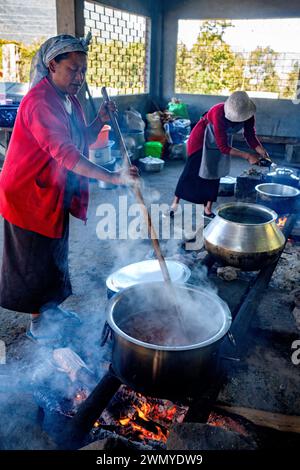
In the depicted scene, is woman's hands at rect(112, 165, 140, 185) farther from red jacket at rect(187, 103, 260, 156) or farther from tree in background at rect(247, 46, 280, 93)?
tree in background at rect(247, 46, 280, 93)

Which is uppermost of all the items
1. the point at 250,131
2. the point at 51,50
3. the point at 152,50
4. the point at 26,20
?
the point at 26,20

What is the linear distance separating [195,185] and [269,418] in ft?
13.1

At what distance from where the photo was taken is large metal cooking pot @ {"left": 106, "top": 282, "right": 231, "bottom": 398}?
1.79 metres

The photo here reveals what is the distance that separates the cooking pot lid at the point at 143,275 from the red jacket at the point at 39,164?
0.69 m

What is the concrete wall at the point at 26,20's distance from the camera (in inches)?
554

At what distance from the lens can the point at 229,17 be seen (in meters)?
10.6

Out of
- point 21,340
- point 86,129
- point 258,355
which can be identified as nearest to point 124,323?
point 258,355

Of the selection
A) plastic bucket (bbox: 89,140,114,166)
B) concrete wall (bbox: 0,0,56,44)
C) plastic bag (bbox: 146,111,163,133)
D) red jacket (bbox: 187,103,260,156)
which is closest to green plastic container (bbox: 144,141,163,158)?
plastic bag (bbox: 146,111,163,133)

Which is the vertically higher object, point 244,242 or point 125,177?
point 125,177

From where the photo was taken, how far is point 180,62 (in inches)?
456

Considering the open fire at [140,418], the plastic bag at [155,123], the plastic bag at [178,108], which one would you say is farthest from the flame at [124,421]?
the plastic bag at [178,108]

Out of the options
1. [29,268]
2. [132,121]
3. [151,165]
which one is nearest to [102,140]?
[151,165]

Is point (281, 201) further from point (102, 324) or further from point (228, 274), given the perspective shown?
point (102, 324)
